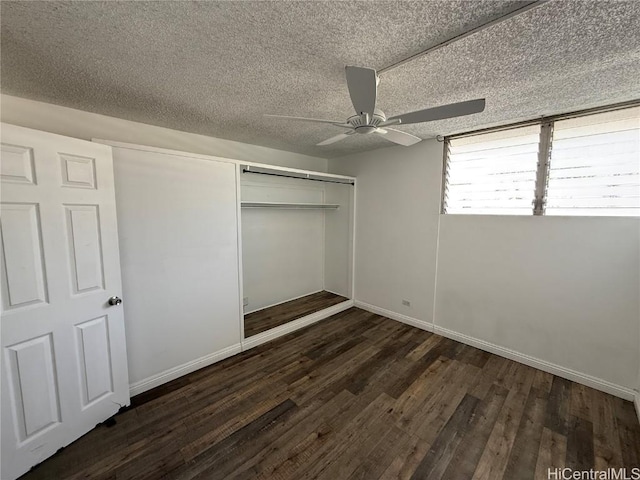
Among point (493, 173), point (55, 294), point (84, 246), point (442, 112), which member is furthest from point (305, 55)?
point (493, 173)

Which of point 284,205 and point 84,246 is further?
point 284,205

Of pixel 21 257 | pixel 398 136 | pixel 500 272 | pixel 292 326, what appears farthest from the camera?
pixel 292 326

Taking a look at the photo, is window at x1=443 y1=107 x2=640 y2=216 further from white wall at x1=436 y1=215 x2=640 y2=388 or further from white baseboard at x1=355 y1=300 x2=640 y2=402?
white baseboard at x1=355 y1=300 x2=640 y2=402

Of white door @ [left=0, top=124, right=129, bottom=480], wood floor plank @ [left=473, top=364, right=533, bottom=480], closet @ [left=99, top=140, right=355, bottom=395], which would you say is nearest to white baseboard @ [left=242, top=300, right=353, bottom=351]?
closet @ [left=99, top=140, right=355, bottom=395]

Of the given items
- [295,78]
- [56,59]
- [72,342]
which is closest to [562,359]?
[295,78]

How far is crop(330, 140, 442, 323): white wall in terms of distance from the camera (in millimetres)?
3350

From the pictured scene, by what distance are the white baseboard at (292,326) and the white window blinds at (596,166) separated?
284 centimetres

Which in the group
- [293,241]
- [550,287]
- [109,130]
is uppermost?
[109,130]

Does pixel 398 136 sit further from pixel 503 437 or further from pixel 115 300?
pixel 115 300

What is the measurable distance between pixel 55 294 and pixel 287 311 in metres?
2.61

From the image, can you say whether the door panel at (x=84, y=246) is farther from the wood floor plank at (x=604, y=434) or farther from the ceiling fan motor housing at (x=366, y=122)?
the wood floor plank at (x=604, y=434)

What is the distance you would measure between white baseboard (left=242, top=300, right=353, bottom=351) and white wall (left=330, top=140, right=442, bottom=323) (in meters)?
0.45

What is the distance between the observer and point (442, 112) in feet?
5.40

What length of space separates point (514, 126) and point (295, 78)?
7.83 ft
